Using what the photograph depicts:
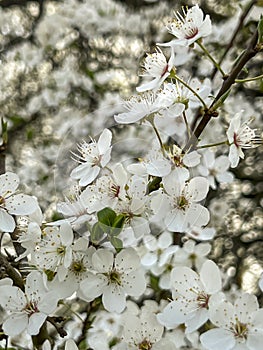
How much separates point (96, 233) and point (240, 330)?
0.28m

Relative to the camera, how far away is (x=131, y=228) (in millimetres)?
1022

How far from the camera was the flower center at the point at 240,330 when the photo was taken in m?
1.03

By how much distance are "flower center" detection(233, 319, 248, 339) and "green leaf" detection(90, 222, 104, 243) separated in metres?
0.26

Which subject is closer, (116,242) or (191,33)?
(116,242)

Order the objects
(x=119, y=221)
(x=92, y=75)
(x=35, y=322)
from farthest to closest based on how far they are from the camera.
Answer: (x=92, y=75) → (x=35, y=322) → (x=119, y=221)

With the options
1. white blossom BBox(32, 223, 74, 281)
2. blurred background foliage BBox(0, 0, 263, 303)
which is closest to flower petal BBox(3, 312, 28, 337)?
white blossom BBox(32, 223, 74, 281)

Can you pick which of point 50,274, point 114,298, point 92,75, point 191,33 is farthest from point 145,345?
point 92,75

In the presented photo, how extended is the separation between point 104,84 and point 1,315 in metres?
1.29

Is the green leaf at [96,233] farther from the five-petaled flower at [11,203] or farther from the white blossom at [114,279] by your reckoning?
the five-petaled flower at [11,203]

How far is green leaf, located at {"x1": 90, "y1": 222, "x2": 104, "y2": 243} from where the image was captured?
3.30ft

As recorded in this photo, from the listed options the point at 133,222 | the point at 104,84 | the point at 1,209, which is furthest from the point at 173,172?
the point at 104,84

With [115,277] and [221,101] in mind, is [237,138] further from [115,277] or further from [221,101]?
[115,277]

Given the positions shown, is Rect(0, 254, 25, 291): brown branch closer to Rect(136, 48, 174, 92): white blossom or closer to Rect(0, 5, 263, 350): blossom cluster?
Rect(0, 5, 263, 350): blossom cluster

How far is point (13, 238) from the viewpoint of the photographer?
1185 millimetres
